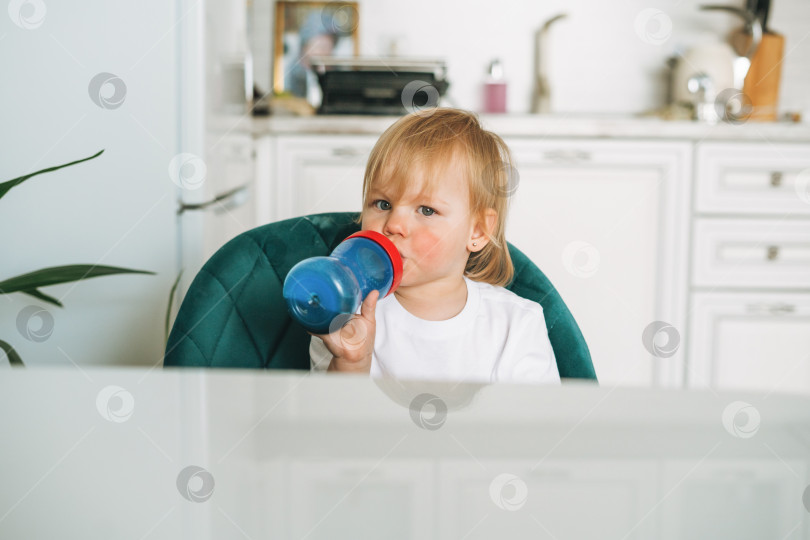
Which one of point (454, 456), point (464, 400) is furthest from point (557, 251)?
point (454, 456)

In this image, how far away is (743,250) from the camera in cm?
156

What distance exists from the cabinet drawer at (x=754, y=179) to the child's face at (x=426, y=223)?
0.97 meters

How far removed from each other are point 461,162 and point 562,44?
4.44 feet

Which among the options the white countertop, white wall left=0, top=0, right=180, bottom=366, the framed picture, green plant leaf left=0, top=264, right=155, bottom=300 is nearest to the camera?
green plant leaf left=0, top=264, right=155, bottom=300

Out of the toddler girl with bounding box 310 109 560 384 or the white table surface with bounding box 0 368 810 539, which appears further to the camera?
the toddler girl with bounding box 310 109 560 384

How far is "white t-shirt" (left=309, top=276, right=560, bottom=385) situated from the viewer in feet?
2.48

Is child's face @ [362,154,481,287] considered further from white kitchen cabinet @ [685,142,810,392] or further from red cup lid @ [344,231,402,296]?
white kitchen cabinet @ [685,142,810,392]

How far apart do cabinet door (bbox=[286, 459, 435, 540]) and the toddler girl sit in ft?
1.20

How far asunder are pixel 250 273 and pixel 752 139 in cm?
130

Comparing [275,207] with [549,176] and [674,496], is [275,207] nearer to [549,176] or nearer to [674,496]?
[549,176]

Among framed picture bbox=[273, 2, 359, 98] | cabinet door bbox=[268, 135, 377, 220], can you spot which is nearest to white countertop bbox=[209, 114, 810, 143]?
cabinet door bbox=[268, 135, 377, 220]

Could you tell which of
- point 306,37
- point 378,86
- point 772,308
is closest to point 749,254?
point 772,308

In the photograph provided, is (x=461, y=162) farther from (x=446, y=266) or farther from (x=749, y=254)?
(x=749, y=254)

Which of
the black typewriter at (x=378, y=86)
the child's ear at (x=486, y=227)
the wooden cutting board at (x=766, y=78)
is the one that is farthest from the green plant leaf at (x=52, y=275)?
the wooden cutting board at (x=766, y=78)
